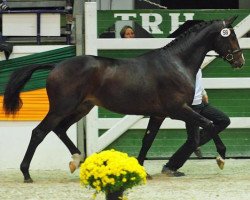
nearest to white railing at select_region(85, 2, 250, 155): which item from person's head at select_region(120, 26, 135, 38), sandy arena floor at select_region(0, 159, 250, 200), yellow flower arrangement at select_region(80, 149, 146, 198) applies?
person's head at select_region(120, 26, 135, 38)

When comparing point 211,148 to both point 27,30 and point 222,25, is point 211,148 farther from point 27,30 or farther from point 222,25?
point 27,30

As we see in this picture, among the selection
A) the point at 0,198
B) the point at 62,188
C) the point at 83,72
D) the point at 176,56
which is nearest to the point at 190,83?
the point at 176,56

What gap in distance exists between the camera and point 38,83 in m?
11.8

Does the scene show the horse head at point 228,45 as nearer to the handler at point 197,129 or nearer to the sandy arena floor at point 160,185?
the handler at point 197,129

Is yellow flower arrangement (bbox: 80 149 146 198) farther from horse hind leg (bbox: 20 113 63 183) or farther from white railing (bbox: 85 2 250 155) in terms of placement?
white railing (bbox: 85 2 250 155)

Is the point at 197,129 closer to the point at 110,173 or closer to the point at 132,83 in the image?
the point at 132,83

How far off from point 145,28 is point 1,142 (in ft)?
8.67

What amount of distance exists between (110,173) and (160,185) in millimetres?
2868

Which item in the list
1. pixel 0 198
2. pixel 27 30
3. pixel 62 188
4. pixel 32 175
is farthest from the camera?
pixel 27 30

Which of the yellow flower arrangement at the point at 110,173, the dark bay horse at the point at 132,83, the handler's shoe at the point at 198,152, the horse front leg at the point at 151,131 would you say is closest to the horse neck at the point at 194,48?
the dark bay horse at the point at 132,83

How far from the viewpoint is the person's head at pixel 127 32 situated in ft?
39.2

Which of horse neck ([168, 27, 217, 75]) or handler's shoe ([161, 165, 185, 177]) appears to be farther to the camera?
handler's shoe ([161, 165, 185, 177])

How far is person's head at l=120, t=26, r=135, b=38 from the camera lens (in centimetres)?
1194

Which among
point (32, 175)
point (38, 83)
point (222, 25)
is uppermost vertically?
point (222, 25)
